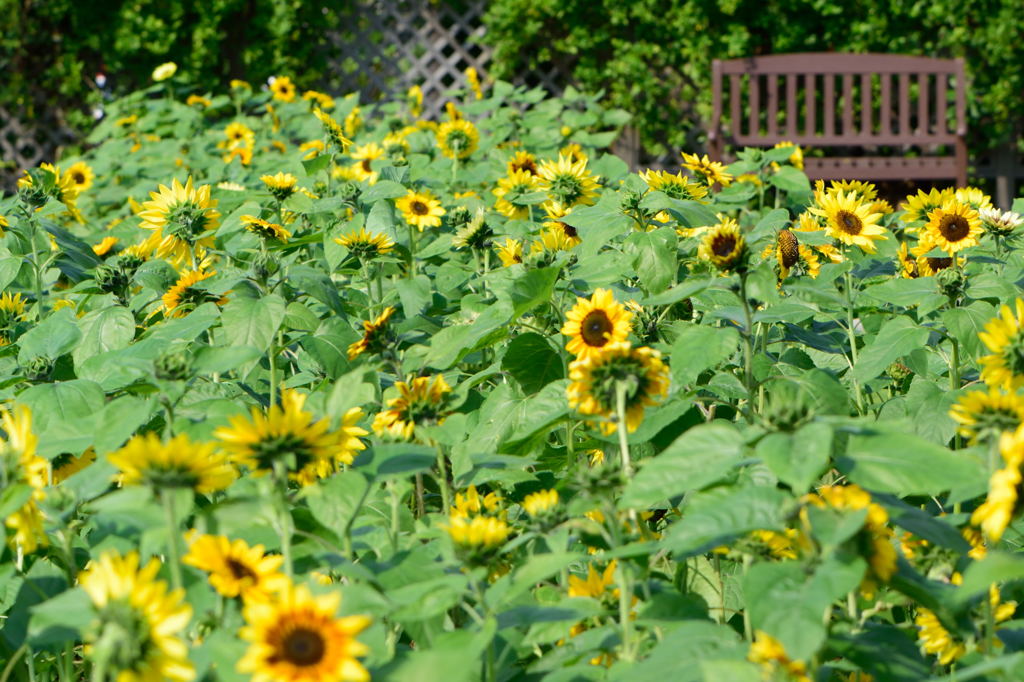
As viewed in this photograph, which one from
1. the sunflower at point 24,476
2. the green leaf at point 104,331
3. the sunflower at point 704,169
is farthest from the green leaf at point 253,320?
the sunflower at point 704,169

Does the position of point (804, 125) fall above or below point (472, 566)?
below

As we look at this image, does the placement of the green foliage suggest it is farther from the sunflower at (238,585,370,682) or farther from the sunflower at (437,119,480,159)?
the sunflower at (238,585,370,682)

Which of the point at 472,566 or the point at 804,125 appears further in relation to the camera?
the point at 804,125

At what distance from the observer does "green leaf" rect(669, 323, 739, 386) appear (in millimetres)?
1378

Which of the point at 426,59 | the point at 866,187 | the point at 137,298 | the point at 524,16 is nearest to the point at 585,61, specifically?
the point at 524,16

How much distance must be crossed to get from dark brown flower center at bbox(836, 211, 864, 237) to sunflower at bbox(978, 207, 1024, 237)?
0.74ft

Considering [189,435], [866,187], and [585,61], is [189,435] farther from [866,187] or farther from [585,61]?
[585,61]

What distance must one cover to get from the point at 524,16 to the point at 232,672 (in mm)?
6791

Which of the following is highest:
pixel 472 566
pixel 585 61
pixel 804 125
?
pixel 472 566

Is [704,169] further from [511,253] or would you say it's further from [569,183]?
[511,253]

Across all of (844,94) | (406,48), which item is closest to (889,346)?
(844,94)

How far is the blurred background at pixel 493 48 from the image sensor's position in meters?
7.11

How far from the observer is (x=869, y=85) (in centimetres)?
682

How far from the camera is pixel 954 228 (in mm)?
2121
